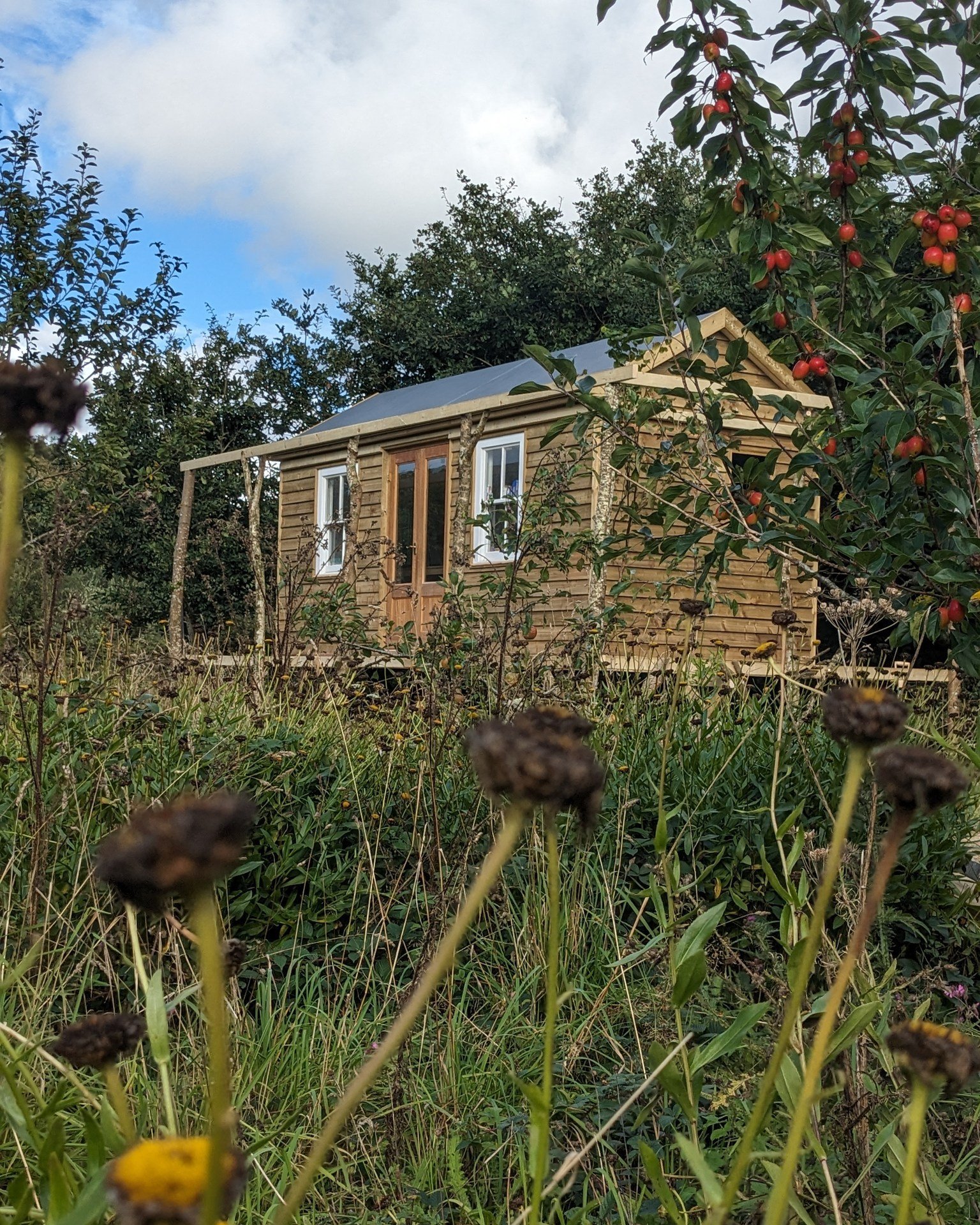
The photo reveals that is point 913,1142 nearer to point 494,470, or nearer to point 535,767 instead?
point 535,767

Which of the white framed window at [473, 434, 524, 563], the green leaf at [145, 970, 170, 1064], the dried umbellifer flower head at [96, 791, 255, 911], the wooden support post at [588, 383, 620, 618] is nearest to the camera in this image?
the dried umbellifer flower head at [96, 791, 255, 911]

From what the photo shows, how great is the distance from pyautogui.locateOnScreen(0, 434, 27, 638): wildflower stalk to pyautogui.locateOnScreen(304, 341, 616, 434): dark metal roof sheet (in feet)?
33.7

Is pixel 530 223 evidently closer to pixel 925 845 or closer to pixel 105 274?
pixel 105 274

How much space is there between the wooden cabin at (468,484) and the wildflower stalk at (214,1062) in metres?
7.91

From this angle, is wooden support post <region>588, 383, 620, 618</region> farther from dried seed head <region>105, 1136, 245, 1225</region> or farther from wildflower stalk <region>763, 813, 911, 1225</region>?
dried seed head <region>105, 1136, 245, 1225</region>

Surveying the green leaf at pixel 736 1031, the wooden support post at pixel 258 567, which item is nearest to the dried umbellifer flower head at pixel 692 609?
the green leaf at pixel 736 1031

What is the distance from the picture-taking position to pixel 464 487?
9.56 metres

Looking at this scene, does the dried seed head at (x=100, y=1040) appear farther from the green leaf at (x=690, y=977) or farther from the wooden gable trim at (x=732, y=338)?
the wooden gable trim at (x=732, y=338)

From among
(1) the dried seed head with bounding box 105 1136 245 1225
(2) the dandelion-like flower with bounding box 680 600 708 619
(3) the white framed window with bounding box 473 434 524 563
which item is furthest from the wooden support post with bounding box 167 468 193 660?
(1) the dried seed head with bounding box 105 1136 245 1225

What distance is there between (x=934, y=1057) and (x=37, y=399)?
0.52 m

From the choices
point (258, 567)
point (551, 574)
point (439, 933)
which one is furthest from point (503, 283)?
point (439, 933)

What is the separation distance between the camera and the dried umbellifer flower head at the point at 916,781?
0.53 meters

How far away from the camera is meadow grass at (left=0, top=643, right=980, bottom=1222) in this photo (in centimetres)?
234

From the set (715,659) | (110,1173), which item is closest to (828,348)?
(715,659)
